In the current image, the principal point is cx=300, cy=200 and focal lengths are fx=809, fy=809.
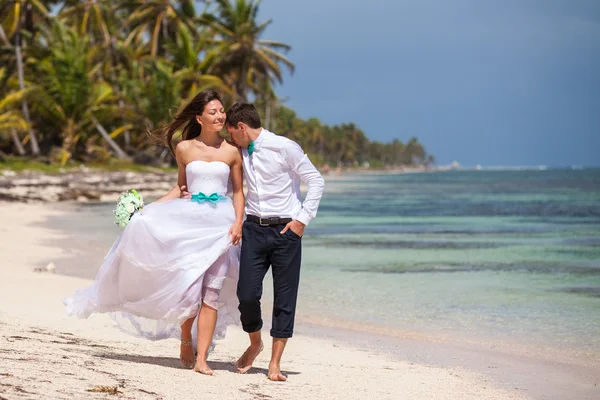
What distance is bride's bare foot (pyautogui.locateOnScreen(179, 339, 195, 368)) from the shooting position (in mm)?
5441

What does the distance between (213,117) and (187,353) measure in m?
1.59

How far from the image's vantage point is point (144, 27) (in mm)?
52500

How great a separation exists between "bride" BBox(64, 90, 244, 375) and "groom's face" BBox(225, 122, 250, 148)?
3.8 inches

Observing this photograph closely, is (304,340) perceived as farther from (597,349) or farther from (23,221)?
(23,221)

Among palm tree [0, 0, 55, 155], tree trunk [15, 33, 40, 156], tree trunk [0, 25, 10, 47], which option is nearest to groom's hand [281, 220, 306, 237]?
palm tree [0, 0, 55, 155]

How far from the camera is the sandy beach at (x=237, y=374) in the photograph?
4406 millimetres

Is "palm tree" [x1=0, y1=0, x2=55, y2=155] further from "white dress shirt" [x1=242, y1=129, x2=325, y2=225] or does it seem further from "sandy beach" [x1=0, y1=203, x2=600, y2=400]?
"white dress shirt" [x1=242, y1=129, x2=325, y2=225]

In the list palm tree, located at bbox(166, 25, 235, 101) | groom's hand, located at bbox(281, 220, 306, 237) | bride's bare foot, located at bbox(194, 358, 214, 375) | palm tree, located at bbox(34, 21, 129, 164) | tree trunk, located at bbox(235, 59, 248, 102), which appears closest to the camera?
groom's hand, located at bbox(281, 220, 306, 237)

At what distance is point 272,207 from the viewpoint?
5113 millimetres

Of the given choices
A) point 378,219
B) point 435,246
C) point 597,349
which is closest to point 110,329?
point 597,349

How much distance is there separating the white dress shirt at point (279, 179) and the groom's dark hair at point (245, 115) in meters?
0.09

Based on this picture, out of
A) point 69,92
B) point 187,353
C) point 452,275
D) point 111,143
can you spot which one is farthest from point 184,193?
point 111,143

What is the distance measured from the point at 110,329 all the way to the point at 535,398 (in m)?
3.47

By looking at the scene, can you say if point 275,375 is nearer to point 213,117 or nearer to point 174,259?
point 174,259
